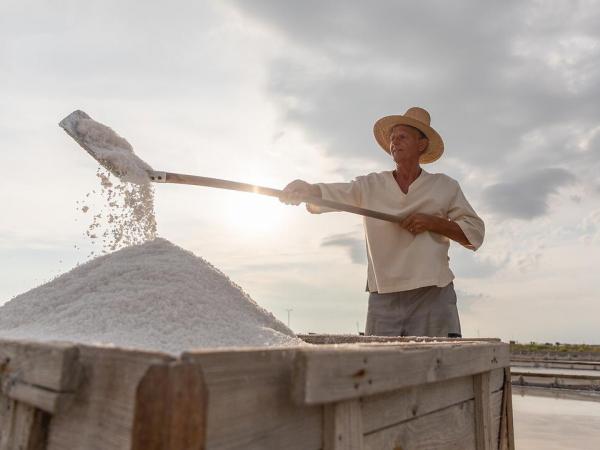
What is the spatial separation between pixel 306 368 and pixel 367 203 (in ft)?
10.5

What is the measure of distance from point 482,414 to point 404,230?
1934 mm

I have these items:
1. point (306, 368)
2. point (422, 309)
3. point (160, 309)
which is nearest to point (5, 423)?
point (160, 309)

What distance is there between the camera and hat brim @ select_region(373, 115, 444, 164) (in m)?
4.23

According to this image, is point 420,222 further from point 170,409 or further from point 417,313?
point 170,409

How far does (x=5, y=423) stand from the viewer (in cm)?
108

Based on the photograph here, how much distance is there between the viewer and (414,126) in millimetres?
4270

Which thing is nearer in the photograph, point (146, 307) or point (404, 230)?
point (146, 307)

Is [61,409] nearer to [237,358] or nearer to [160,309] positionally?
[237,358]

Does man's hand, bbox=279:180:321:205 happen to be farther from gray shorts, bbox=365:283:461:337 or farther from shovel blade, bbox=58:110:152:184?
shovel blade, bbox=58:110:152:184

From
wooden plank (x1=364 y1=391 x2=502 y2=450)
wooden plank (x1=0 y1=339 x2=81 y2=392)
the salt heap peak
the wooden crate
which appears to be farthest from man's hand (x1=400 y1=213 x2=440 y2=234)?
wooden plank (x1=0 y1=339 x2=81 y2=392)

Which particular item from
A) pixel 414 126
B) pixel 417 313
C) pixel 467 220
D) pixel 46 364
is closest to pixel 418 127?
pixel 414 126

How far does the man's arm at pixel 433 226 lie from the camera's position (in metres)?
3.63

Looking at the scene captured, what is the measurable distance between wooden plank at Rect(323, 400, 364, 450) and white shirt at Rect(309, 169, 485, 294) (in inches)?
97.3

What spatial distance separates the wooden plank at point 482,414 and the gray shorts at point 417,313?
1.47 m
